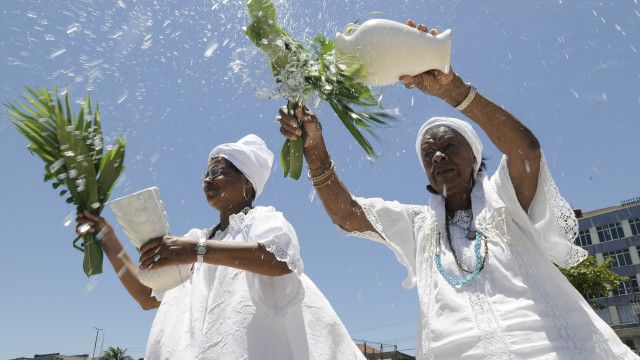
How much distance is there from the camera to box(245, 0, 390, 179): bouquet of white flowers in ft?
10.6

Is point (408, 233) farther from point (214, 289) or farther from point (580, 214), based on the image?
point (580, 214)

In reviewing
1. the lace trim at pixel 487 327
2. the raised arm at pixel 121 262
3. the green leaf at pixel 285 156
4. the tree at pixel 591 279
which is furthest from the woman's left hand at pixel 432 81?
the tree at pixel 591 279

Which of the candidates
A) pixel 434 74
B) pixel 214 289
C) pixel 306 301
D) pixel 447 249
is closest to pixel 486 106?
pixel 434 74

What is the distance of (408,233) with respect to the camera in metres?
3.32

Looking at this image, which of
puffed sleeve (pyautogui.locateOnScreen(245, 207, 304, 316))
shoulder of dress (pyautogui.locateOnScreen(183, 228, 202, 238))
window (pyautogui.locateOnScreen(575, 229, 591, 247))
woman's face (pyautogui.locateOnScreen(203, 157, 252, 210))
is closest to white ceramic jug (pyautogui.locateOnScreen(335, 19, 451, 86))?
puffed sleeve (pyautogui.locateOnScreen(245, 207, 304, 316))

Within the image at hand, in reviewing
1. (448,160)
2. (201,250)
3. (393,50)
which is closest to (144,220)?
(201,250)

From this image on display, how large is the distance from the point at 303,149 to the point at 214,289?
1.04m

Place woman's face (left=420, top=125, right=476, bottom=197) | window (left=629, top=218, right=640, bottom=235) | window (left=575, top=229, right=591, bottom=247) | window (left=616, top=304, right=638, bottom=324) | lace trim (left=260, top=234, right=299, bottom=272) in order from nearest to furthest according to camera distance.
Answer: lace trim (left=260, top=234, right=299, bottom=272) < woman's face (left=420, top=125, right=476, bottom=197) < window (left=616, top=304, right=638, bottom=324) < window (left=629, top=218, right=640, bottom=235) < window (left=575, top=229, right=591, bottom=247)

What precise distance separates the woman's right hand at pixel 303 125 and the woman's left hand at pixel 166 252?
3.00 feet

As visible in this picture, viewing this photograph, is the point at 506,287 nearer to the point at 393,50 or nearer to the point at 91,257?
the point at 393,50

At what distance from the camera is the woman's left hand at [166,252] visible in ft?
9.66

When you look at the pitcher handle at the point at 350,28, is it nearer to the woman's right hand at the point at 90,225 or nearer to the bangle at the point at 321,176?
the bangle at the point at 321,176

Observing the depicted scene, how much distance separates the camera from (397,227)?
3346 millimetres

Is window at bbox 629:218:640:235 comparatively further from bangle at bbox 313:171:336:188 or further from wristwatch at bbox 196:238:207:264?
wristwatch at bbox 196:238:207:264
